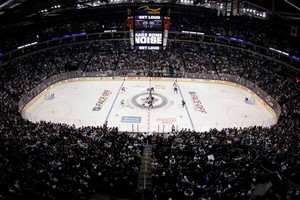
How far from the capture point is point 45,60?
44469 mm

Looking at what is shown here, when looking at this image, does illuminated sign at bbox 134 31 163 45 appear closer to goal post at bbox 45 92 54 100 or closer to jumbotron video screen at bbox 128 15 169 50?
jumbotron video screen at bbox 128 15 169 50

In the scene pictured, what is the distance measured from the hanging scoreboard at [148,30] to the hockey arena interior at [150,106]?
0.33ft

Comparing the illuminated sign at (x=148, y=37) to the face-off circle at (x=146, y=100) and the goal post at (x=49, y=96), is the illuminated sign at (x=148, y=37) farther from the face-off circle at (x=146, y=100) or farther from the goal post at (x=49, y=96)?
the goal post at (x=49, y=96)

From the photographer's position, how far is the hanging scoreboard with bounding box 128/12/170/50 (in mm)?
29513

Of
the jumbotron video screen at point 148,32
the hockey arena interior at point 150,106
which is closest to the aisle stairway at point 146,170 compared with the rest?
the hockey arena interior at point 150,106

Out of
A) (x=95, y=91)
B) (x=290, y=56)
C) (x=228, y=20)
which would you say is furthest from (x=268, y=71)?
(x=95, y=91)

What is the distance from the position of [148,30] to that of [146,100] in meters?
9.22

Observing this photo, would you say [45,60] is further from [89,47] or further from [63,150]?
[63,150]

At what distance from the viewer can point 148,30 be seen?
98.3 feet

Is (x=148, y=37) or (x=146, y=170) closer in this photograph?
(x=146, y=170)

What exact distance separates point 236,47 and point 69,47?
1046 inches

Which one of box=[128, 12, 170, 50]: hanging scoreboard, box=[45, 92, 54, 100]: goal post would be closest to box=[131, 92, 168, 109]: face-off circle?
box=[128, 12, 170, 50]: hanging scoreboard

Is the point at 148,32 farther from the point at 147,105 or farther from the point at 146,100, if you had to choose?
the point at 146,100

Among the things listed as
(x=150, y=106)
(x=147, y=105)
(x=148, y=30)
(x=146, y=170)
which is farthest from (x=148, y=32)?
(x=146, y=170)
